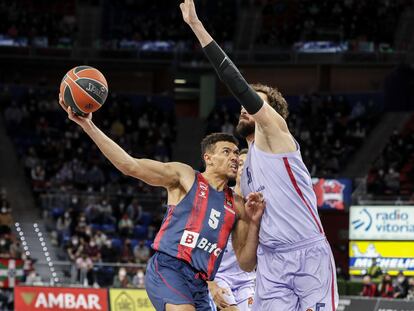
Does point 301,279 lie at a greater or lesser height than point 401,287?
greater

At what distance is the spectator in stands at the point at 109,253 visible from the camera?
2688 cm

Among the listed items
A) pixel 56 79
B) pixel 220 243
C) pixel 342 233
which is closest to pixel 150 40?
pixel 56 79

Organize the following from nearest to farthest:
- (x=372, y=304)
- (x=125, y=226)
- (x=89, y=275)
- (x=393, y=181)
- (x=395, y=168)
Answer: (x=372, y=304), (x=89, y=275), (x=125, y=226), (x=393, y=181), (x=395, y=168)

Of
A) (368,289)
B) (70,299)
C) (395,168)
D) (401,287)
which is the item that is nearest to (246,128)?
(70,299)

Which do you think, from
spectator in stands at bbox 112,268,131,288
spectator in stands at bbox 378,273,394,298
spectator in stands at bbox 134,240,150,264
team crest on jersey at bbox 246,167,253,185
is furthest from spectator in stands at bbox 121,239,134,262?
team crest on jersey at bbox 246,167,253,185

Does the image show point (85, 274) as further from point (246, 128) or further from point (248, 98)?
point (248, 98)

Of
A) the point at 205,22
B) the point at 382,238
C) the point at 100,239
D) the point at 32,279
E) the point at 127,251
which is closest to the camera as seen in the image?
the point at 32,279

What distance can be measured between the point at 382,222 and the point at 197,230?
19.2m

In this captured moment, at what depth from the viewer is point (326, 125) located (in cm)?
3716

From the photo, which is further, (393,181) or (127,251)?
(393,181)

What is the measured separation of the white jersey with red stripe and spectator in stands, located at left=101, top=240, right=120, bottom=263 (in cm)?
1974

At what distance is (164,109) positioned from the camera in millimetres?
41844

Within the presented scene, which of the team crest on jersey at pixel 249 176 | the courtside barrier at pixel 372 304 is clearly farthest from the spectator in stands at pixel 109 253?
the team crest on jersey at pixel 249 176

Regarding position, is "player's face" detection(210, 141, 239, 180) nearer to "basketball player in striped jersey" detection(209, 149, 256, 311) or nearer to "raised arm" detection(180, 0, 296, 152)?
"raised arm" detection(180, 0, 296, 152)
